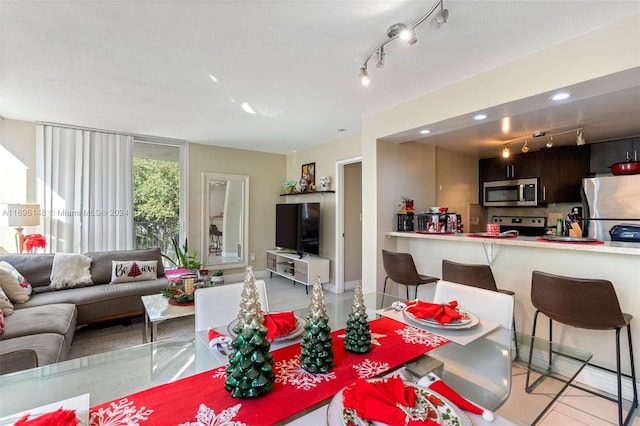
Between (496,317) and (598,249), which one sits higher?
(598,249)

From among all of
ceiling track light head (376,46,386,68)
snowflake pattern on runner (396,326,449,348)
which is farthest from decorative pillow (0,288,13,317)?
ceiling track light head (376,46,386,68)

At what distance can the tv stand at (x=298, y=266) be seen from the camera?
4.57 m

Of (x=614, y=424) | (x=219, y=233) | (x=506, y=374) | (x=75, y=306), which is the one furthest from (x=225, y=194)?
(x=614, y=424)

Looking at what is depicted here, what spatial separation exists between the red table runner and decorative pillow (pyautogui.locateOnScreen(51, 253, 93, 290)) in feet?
10.5

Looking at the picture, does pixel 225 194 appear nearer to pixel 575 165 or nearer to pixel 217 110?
pixel 217 110

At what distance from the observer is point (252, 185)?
551 centimetres

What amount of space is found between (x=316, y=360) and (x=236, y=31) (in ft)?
6.33

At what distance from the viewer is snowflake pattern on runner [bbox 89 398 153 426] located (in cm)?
77

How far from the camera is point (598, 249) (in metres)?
1.88

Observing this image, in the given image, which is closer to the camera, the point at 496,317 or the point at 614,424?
the point at 496,317

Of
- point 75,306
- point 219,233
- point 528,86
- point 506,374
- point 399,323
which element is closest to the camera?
point 506,374

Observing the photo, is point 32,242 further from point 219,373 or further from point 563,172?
point 563,172

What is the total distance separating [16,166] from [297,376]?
15.7 feet

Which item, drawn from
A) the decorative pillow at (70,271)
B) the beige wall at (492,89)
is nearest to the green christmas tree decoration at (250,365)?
the beige wall at (492,89)
